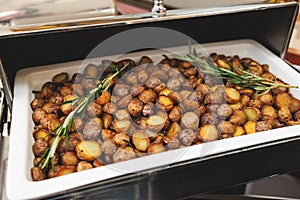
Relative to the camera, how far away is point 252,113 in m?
0.74

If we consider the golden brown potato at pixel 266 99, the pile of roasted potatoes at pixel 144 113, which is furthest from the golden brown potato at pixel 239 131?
the golden brown potato at pixel 266 99

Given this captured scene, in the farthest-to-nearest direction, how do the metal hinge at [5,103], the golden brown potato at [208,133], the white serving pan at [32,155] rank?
1. the metal hinge at [5,103]
2. the golden brown potato at [208,133]
3. the white serving pan at [32,155]

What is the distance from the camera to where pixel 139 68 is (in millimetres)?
833

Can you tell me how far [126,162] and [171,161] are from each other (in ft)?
0.26

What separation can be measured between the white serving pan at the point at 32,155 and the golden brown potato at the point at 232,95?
0.11 meters

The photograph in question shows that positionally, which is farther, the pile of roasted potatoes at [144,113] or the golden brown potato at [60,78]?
the golden brown potato at [60,78]

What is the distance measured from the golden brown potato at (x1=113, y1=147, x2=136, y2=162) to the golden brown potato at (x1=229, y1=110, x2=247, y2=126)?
0.72ft

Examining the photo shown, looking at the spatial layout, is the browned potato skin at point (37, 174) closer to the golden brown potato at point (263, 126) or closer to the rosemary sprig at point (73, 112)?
the rosemary sprig at point (73, 112)

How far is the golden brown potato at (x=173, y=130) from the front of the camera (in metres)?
0.68

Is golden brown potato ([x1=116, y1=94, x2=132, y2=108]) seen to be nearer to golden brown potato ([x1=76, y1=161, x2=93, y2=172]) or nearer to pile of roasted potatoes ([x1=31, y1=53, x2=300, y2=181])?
pile of roasted potatoes ([x1=31, y1=53, x2=300, y2=181])

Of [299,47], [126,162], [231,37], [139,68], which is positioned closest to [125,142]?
[126,162]

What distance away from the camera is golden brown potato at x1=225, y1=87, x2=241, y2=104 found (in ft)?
2.47

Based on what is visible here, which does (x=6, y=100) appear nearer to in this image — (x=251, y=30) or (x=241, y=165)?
(x=241, y=165)

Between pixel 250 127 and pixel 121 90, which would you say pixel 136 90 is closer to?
pixel 121 90
